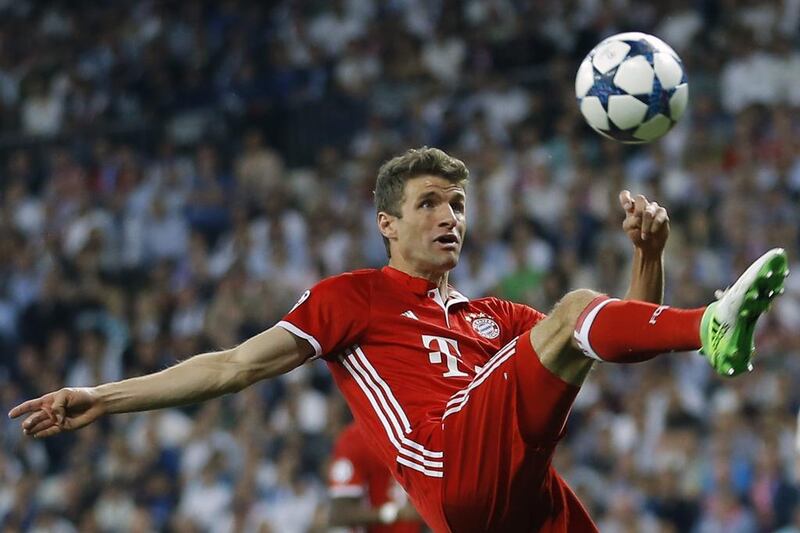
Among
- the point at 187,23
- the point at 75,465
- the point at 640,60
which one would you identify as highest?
the point at 187,23

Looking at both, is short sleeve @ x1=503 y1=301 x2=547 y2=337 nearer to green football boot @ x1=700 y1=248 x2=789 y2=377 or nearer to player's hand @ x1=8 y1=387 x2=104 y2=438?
green football boot @ x1=700 y1=248 x2=789 y2=377

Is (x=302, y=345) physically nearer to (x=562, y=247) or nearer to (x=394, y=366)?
(x=394, y=366)

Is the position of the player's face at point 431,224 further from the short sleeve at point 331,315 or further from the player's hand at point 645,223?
the player's hand at point 645,223

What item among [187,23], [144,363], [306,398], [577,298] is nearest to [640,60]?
[577,298]

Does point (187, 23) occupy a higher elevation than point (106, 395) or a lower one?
higher

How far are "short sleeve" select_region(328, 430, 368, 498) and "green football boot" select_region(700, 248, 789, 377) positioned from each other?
353 cm

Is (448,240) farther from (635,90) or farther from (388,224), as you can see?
(635,90)

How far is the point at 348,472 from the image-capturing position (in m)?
7.55

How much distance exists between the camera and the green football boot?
425 centimetres

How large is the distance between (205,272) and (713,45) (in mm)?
4772

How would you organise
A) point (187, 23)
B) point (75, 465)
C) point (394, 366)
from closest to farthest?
1. point (394, 366)
2. point (75, 465)
3. point (187, 23)

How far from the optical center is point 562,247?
10.8m

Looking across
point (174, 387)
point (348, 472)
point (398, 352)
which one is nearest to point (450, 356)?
point (398, 352)

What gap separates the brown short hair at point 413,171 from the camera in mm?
5727
